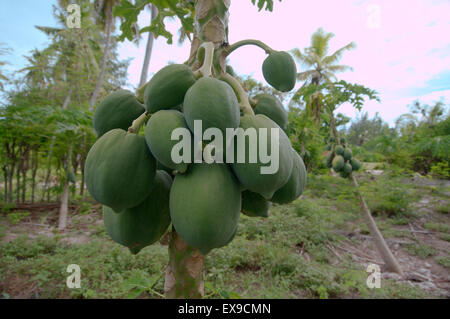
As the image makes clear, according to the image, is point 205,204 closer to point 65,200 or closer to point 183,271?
point 183,271

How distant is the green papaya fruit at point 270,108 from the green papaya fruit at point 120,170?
400 millimetres

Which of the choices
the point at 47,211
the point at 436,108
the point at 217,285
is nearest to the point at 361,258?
the point at 217,285

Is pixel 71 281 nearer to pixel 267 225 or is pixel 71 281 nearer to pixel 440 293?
pixel 267 225

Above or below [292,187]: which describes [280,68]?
above

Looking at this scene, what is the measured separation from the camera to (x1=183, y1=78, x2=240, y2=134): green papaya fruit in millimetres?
612

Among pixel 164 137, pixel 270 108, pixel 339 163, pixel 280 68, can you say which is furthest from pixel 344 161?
pixel 164 137

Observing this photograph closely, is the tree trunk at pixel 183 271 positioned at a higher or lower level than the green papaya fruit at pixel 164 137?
lower

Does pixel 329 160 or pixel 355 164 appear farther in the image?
pixel 329 160

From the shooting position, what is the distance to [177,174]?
687mm

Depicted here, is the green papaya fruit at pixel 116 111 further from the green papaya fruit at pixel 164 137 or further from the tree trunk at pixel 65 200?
the tree trunk at pixel 65 200

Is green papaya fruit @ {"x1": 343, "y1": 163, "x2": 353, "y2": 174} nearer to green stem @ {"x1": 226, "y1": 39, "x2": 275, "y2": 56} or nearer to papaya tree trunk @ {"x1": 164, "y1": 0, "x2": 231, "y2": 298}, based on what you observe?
green stem @ {"x1": 226, "y1": 39, "x2": 275, "y2": 56}

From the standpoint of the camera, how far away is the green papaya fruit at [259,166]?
627 millimetres

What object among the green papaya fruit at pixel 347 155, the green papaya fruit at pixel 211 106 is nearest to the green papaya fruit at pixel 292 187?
the green papaya fruit at pixel 211 106

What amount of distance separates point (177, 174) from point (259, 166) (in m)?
0.23
